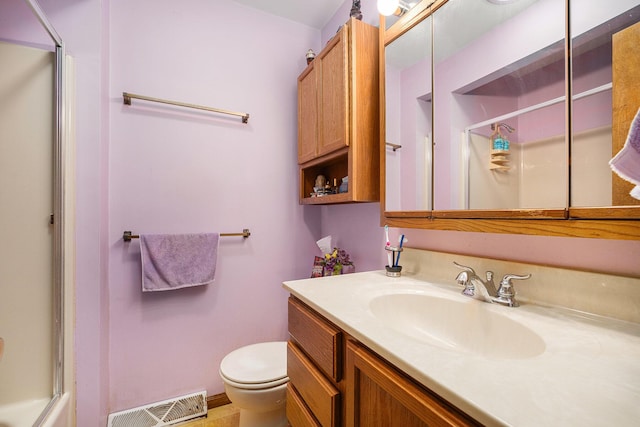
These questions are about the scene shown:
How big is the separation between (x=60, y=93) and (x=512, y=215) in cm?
180

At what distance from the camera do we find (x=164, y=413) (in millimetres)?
1489

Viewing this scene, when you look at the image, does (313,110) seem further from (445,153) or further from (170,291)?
(170,291)

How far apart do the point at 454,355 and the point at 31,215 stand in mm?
1629

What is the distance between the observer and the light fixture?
3.77 ft

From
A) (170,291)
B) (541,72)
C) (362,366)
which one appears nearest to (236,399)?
(170,291)

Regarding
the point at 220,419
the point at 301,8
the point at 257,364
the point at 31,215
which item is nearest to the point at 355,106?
the point at 301,8

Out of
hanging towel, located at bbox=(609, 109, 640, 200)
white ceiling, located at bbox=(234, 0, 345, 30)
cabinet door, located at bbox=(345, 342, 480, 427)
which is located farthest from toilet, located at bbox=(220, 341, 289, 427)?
white ceiling, located at bbox=(234, 0, 345, 30)

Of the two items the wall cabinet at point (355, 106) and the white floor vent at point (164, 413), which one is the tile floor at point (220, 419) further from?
the wall cabinet at point (355, 106)

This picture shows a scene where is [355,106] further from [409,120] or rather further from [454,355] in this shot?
[454,355]

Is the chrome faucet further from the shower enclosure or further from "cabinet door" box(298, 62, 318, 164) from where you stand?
the shower enclosure

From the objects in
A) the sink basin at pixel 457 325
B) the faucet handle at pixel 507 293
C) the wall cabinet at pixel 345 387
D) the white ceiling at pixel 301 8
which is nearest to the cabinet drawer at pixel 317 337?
the wall cabinet at pixel 345 387

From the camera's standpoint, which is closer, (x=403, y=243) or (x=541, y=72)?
(x=541, y=72)

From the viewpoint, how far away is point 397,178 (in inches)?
47.2

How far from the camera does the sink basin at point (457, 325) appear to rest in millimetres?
700
